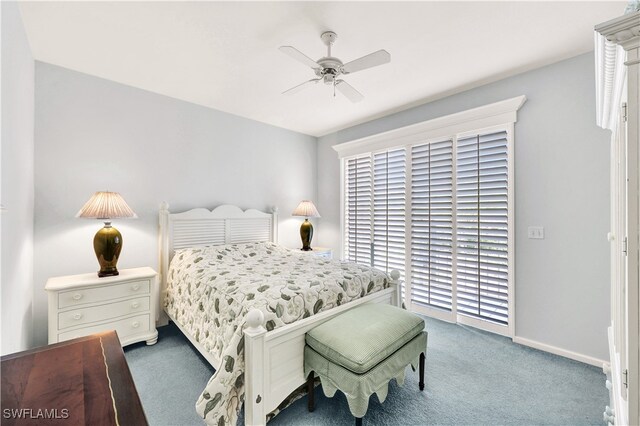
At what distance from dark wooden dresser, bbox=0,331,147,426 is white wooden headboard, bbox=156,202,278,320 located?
2.16 metres

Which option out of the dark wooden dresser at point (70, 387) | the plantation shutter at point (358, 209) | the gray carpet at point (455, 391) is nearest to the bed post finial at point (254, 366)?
the gray carpet at point (455, 391)

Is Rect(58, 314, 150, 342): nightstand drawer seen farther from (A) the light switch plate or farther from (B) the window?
(A) the light switch plate

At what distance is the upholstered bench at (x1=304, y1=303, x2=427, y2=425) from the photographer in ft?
4.84

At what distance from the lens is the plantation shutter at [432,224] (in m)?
3.04

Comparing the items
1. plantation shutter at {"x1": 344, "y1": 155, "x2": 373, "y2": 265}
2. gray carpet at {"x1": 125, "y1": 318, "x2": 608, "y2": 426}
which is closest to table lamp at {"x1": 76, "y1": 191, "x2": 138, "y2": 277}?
gray carpet at {"x1": 125, "y1": 318, "x2": 608, "y2": 426}

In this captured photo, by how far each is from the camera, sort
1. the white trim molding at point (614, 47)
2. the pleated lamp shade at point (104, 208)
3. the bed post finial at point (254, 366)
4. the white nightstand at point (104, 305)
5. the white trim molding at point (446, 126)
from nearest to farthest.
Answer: the white trim molding at point (614, 47)
the bed post finial at point (254, 366)
the white nightstand at point (104, 305)
the pleated lamp shade at point (104, 208)
the white trim molding at point (446, 126)

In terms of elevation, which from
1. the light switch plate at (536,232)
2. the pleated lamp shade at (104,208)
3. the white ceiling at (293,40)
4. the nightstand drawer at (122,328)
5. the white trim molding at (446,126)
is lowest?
the nightstand drawer at (122,328)

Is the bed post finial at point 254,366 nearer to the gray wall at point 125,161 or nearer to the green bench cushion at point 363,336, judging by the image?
the green bench cushion at point 363,336

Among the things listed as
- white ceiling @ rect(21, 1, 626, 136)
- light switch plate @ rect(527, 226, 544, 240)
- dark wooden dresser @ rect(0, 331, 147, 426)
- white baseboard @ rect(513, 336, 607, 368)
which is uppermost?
white ceiling @ rect(21, 1, 626, 136)

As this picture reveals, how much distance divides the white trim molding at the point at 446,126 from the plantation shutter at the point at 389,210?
6.2 inches

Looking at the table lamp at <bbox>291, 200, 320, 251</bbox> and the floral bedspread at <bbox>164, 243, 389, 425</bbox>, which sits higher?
the table lamp at <bbox>291, 200, 320, 251</bbox>

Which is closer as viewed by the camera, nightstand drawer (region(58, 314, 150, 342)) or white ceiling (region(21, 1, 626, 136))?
white ceiling (region(21, 1, 626, 136))

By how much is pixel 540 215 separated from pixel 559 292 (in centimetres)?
68

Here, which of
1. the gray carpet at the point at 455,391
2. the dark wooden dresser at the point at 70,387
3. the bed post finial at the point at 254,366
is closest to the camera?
the dark wooden dresser at the point at 70,387
